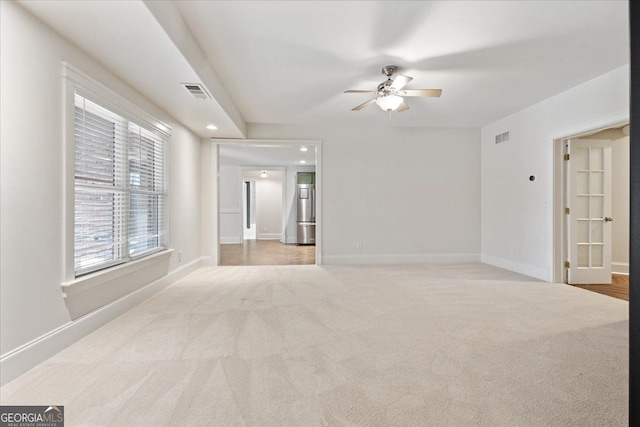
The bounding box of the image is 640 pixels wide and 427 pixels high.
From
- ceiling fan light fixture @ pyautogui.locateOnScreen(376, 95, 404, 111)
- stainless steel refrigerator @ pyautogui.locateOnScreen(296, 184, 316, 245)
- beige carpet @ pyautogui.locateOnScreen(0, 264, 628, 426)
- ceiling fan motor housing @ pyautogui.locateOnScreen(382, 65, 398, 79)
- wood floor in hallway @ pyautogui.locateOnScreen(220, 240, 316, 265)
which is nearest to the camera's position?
beige carpet @ pyautogui.locateOnScreen(0, 264, 628, 426)

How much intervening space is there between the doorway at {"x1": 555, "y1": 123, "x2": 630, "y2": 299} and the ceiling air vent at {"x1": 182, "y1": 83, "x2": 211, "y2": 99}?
4590mm

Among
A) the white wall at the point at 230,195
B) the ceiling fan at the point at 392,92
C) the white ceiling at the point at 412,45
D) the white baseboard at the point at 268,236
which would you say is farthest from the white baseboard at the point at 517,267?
the white baseboard at the point at 268,236

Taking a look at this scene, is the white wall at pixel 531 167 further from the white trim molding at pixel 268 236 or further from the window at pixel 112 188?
the white trim molding at pixel 268 236

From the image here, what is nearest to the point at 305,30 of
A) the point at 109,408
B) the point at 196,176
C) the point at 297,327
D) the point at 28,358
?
the point at 297,327

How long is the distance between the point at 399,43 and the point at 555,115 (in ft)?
9.27

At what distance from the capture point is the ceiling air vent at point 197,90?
3143 mm

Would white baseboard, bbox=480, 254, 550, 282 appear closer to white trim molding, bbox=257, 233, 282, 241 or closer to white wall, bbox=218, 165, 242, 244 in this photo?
white wall, bbox=218, 165, 242, 244

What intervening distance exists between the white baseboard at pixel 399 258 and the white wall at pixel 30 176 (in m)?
4.07

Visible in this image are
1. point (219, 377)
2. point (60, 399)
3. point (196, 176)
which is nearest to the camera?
point (60, 399)

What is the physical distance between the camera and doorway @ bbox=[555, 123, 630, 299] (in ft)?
14.1

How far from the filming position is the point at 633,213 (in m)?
0.80

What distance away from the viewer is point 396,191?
5.87 m

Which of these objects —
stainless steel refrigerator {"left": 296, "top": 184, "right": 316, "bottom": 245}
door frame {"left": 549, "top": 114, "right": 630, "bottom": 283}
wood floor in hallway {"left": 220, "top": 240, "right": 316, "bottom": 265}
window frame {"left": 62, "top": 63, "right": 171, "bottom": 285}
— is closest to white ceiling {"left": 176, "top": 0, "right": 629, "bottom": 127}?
door frame {"left": 549, "top": 114, "right": 630, "bottom": 283}

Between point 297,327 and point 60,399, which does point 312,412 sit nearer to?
point 297,327
